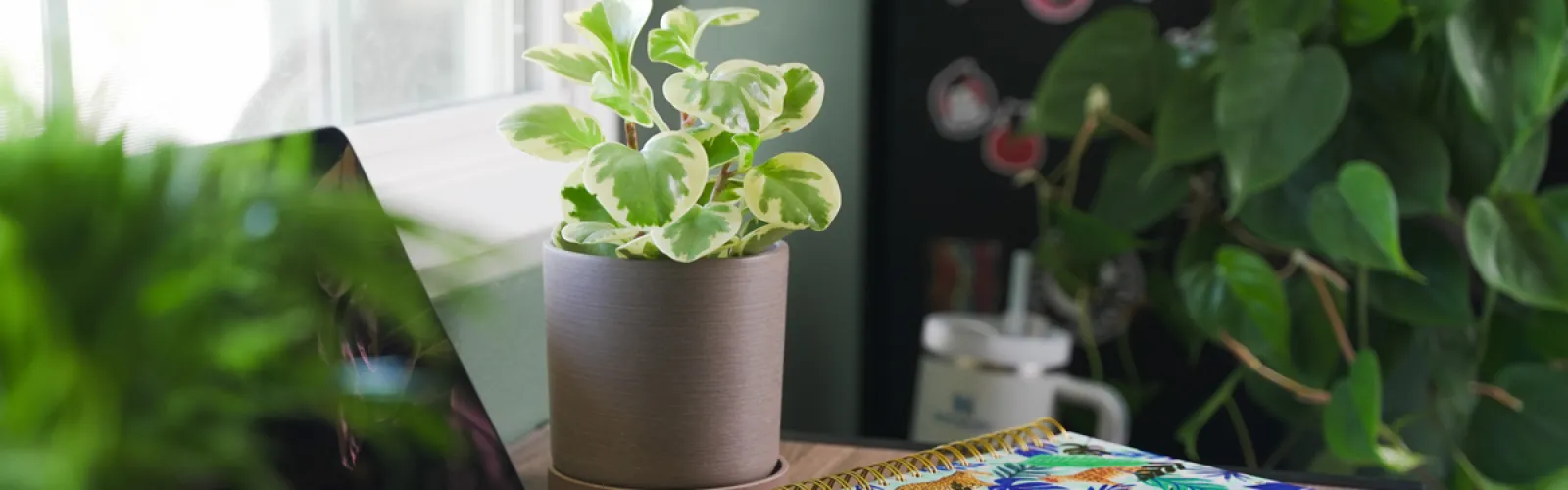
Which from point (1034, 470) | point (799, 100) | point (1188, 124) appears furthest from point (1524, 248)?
point (799, 100)

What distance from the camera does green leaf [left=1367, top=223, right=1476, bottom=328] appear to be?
4.65ft

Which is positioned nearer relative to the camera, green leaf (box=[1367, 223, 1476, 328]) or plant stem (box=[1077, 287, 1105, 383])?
green leaf (box=[1367, 223, 1476, 328])

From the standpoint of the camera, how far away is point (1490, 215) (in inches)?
51.8

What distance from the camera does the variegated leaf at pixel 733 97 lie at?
639mm

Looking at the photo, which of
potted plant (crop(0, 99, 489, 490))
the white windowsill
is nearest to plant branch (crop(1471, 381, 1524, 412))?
Answer: the white windowsill

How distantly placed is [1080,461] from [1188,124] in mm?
769

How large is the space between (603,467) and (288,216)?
1.52 feet

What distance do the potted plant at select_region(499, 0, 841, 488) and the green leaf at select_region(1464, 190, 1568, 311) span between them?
0.85m

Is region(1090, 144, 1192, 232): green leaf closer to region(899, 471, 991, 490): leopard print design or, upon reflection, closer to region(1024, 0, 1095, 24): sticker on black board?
region(1024, 0, 1095, 24): sticker on black board

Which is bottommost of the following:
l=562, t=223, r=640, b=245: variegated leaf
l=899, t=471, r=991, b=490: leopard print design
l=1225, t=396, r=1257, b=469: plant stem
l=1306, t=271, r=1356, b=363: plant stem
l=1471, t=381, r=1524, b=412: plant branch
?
l=1225, t=396, r=1257, b=469: plant stem

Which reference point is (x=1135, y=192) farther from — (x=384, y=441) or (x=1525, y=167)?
(x=384, y=441)

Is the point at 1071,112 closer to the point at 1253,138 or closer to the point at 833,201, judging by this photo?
the point at 1253,138

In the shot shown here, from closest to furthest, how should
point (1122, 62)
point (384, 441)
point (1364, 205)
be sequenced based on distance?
point (384, 441), point (1364, 205), point (1122, 62)

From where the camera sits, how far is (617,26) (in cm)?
69
